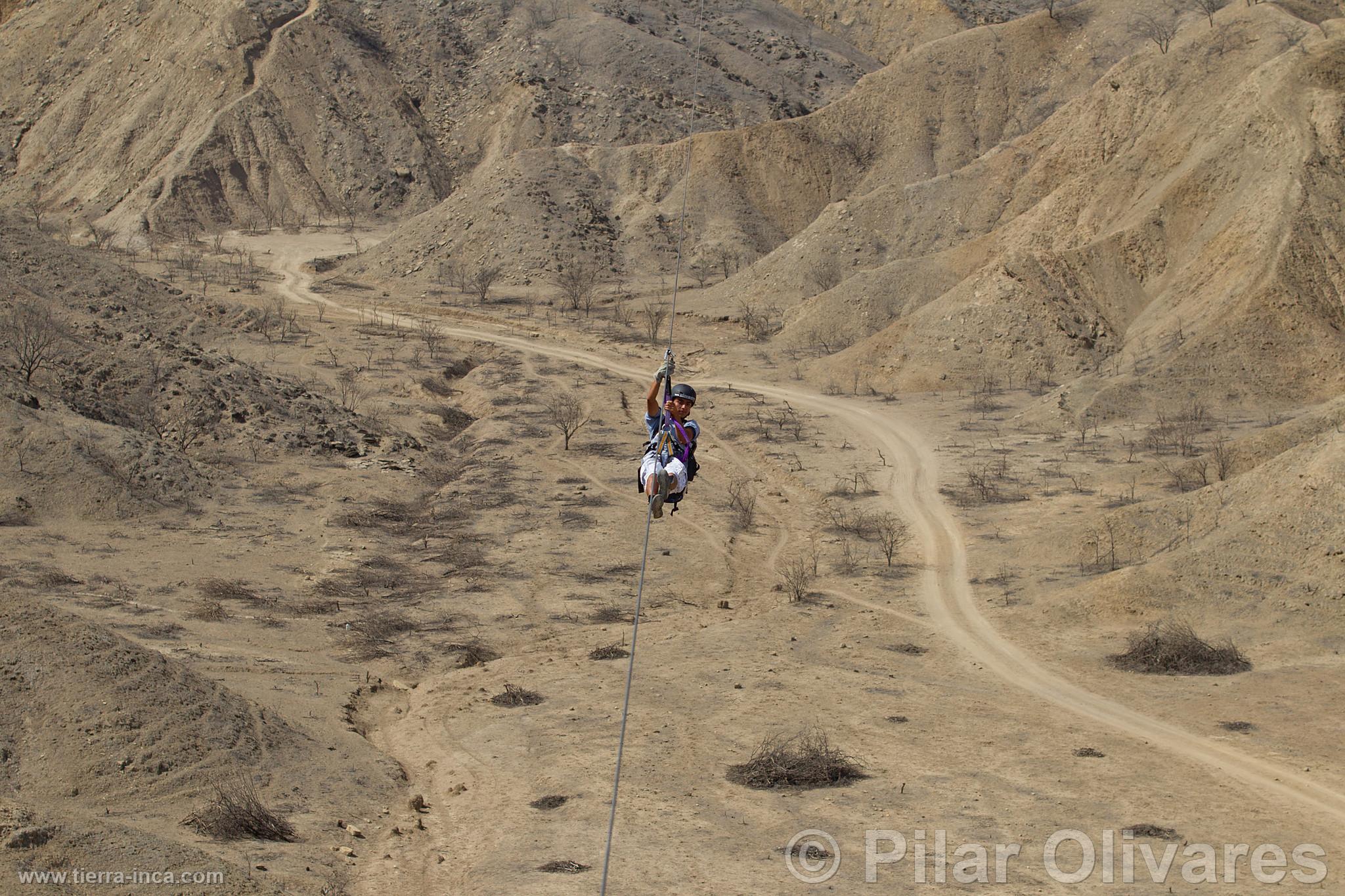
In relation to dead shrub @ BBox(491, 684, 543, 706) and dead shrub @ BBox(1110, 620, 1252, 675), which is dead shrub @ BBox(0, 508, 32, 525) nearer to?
dead shrub @ BBox(491, 684, 543, 706)

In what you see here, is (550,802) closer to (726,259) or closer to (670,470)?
(670,470)

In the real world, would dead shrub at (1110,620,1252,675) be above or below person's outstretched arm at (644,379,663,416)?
above

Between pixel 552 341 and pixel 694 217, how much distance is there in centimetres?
1584

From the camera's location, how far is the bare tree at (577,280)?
169ft

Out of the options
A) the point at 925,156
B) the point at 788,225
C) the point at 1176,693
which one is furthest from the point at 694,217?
the point at 1176,693

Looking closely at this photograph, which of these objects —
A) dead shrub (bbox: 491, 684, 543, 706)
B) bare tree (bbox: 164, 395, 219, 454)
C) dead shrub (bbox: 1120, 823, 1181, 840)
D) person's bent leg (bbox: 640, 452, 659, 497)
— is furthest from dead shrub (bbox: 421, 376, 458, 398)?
dead shrub (bbox: 1120, 823, 1181, 840)


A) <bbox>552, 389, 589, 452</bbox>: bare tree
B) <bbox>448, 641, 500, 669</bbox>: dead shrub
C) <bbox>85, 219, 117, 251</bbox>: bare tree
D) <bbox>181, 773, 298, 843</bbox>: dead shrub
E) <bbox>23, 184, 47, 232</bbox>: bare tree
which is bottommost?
<bbox>181, 773, 298, 843</bbox>: dead shrub

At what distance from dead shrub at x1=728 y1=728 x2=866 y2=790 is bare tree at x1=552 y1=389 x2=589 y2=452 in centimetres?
1823

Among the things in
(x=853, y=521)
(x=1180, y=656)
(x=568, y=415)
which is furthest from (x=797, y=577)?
(x=568, y=415)

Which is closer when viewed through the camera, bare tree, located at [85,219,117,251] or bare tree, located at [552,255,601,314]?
bare tree, located at [552,255,601,314]

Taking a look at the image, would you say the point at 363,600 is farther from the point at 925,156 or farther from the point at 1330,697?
the point at 925,156

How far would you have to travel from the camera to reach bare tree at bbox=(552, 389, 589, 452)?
33406 mm

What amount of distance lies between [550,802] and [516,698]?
12.5 feet

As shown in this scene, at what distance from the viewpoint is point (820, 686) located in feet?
61.3
